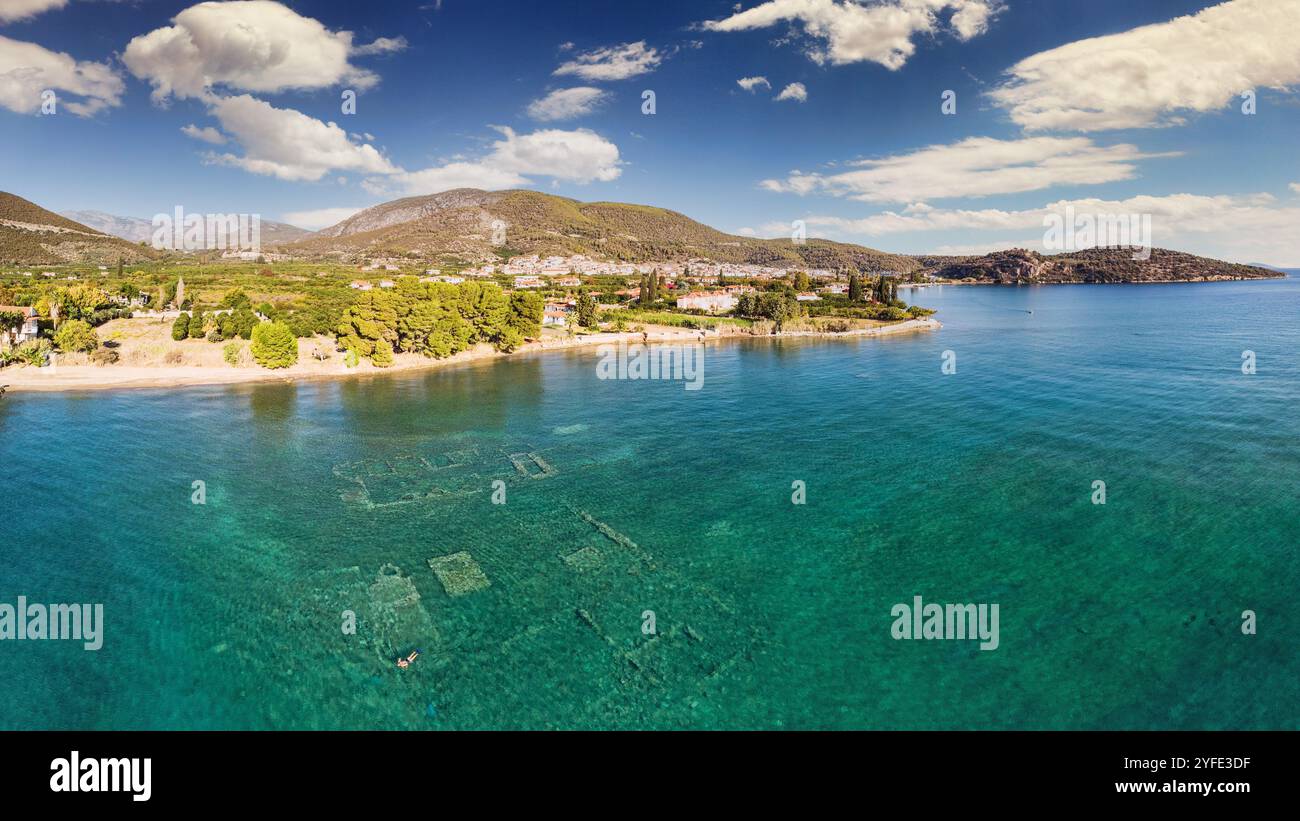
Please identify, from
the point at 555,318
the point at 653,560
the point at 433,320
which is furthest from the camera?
the point at 555,318

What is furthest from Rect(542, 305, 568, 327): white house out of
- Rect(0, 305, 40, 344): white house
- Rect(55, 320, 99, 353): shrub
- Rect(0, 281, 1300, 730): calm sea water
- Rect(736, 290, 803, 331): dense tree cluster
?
Rect(0, 305, 40, 344): white house

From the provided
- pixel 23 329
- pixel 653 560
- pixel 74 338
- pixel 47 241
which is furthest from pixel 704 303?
pixel 47 241

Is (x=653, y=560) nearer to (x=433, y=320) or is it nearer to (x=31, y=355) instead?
(x=433, y=320)

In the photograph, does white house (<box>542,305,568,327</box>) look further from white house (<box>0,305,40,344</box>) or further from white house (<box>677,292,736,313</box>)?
white house (<box>0,305,40,344</box>)
